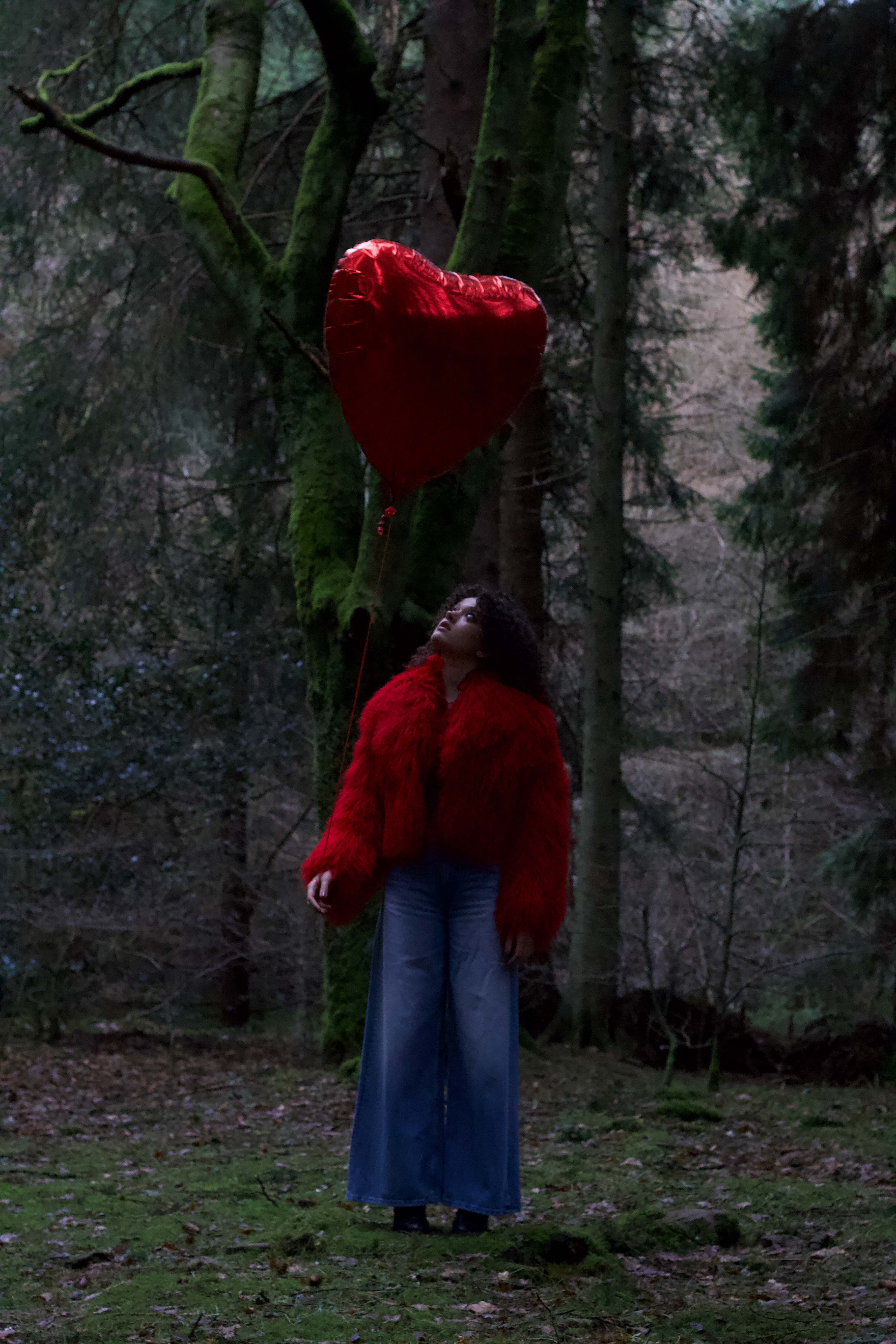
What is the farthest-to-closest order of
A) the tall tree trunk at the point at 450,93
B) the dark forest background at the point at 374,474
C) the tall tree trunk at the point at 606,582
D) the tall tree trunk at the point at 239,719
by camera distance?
the tall tree trunk at the point at 239,719 → the tall tree trunk at the point at 606,582 → the tall tree trunk at the point at 450,93 → the dark forest background at the point at 374,474

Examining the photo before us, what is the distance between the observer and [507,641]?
12.8 ft

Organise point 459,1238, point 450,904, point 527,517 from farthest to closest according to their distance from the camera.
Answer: point 527,517 < point 450,904 < point 459,1238

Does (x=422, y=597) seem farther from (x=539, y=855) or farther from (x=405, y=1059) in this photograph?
(x=405, y=1059)

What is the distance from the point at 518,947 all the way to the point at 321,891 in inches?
23.5

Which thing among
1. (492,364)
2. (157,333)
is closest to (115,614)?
(157,333)

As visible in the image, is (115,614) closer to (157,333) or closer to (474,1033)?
(157,333)

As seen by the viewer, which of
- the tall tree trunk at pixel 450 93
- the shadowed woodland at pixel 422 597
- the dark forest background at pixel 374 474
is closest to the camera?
the shadowed woodland at pixel 422 597

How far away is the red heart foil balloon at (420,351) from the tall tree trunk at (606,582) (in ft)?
17.0

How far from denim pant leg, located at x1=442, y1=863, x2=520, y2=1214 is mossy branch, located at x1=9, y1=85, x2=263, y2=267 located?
3765mm

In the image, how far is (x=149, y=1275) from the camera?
128 inches

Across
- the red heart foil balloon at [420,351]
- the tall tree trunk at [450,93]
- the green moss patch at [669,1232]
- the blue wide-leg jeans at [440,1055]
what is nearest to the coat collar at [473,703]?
the blue wide-leg jeans at [440,1055]

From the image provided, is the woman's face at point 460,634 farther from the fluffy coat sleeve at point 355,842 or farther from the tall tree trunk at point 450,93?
the tall tree trunk at point 450,93

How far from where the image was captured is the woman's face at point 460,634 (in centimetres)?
390

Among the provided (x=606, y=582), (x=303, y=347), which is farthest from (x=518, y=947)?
(x=606, y=582)
